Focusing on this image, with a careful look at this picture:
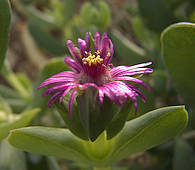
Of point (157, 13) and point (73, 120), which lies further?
point (157, 13)

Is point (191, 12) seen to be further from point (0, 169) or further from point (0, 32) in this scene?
point (0, 169)

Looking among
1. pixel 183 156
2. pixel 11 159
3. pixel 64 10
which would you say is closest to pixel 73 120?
pixel 11 159

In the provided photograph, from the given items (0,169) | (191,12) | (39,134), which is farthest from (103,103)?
(191,12)

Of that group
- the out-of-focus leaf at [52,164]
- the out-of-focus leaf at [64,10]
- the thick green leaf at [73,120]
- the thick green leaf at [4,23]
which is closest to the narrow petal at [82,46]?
the thick green leaf at [73,120]

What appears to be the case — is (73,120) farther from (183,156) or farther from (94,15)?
(94,15)

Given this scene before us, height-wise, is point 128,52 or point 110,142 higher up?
point 110,142
